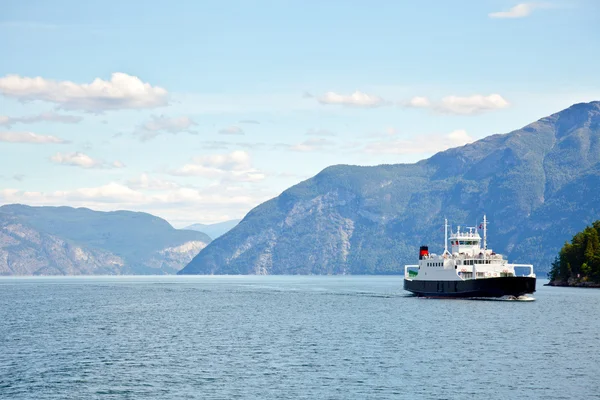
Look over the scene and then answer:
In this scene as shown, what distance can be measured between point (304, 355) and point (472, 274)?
9186 cm

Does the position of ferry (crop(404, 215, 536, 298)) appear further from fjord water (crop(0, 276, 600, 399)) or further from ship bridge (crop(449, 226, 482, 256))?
fjord water (crop(0, 276, 600, 399))

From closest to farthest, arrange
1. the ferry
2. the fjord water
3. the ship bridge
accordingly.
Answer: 1. the fjord water
2. the ferry
3. the ship bridge

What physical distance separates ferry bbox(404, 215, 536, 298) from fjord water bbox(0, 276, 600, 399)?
19.2 meters

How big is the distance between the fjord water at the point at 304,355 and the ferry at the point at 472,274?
19200 mm

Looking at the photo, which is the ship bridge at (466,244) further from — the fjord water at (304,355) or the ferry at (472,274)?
the fjord water at (304,355)

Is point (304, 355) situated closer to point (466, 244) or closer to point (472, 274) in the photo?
point (472, 274)

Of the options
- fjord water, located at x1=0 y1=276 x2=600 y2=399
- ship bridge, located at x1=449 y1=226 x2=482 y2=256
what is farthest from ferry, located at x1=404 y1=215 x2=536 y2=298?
fjord water, located at x1=0 y1=276 x2=600 y2=399

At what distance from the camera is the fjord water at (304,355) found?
65.2 m

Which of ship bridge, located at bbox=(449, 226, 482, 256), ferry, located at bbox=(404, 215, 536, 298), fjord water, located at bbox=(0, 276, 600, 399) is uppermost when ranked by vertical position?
ship bridge, located at bbox=(449, 226, 482, 256)

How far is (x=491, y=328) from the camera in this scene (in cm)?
11206

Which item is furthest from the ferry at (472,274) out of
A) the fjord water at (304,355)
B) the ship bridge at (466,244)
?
the fjord water at (304,355)

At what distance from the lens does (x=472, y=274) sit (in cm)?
16975

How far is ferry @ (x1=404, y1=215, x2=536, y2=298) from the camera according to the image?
538 feet

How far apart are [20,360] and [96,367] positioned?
9255 millimetres
